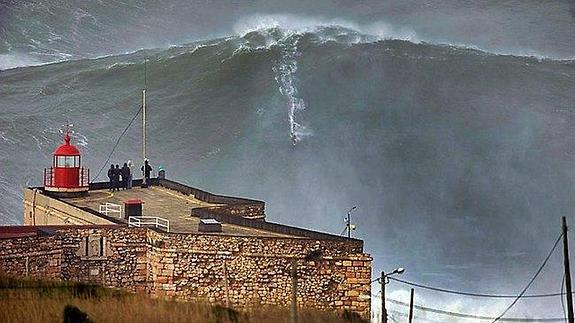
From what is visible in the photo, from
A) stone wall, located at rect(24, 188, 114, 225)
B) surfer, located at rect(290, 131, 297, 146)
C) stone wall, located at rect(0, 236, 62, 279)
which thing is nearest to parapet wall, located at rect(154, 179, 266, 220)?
stone wall, located at rect(24, 188, 114, 225)

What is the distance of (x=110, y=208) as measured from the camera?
19828 mm

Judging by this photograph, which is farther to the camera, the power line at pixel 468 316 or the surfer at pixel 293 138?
the surfer at pixel 293 138

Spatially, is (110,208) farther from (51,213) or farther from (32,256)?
(32,256)

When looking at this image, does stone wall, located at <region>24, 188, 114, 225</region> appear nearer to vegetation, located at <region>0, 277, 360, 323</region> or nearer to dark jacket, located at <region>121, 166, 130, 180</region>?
dark jacket, located at <region>121, 166, 130, 180</region>

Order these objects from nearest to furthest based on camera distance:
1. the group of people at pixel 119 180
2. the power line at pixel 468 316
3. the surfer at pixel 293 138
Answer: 1. the group of people at pixel 119 180
2. the power line at pixel 468 316
3. the surfer at pixel 293 138

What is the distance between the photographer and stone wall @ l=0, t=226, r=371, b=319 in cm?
1625

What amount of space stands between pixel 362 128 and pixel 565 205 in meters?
8.68

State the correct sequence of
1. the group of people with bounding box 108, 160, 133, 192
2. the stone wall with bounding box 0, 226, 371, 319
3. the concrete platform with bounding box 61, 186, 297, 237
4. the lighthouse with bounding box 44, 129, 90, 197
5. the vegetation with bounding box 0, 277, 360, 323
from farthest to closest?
the group of people with bounding box 108, 160, 133, 192 → the lighthouse with bounding box 44, 129, 90, 197 → the concrete platform with bounding box 61, 186, 297, 237 → the stone wall with bounding box 0, 226, 371, 319 → the vegetation with bounding box 0, 277, 360, 323

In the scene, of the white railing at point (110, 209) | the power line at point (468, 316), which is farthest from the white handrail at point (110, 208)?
A: the power line at point (468, 316)

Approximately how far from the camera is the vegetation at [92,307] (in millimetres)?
11734

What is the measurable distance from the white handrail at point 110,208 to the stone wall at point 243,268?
2.76 metres

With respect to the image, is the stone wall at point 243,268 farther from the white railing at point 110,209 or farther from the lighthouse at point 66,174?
the lighthouse at point 66,174

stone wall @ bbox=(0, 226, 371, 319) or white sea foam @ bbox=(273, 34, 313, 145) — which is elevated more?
white sea foam @ bbox=(273, 34, 313, 145)

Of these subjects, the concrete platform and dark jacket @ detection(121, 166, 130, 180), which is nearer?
the concrete platform
